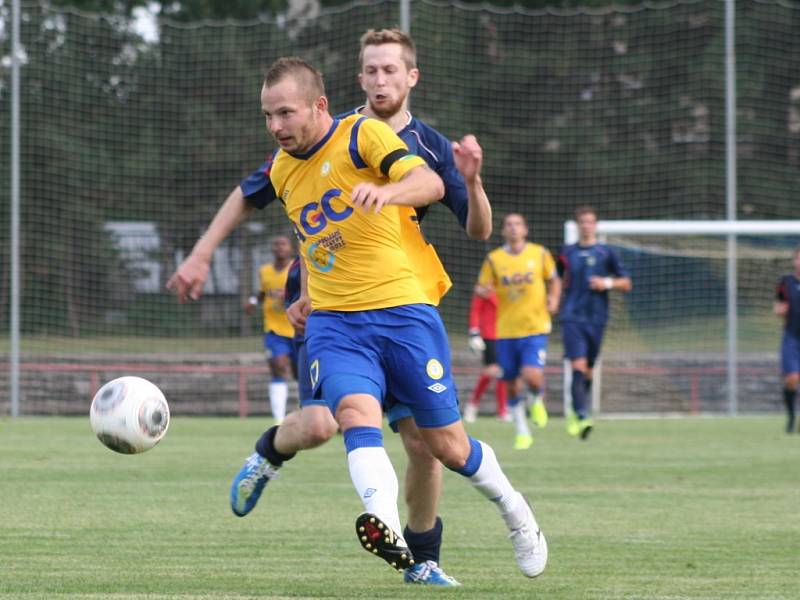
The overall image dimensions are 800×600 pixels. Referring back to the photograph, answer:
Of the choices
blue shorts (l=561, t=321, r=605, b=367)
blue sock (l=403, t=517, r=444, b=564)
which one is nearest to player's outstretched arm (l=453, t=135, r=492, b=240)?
blue sock (l=403, t=517, r=444, b=564)

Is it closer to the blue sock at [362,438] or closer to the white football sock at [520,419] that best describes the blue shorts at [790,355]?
the white football sock at [520,419]

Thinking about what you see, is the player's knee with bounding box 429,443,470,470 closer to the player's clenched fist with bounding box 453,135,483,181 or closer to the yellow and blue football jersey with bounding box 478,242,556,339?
the player's clenched fist with bounding box 453,135,483,181

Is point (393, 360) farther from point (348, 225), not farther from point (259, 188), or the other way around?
point (259, 188)

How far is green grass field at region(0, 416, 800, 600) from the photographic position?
18.9 feet

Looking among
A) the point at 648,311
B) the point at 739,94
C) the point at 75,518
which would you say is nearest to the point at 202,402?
the point at 648,311

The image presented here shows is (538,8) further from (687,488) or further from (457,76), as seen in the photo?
(687,488)

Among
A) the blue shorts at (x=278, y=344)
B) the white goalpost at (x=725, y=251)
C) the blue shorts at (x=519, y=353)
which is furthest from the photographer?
the white goalpost at (x=725, y=251)

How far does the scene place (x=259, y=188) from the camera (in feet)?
19.5

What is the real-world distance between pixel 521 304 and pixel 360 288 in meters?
10.4

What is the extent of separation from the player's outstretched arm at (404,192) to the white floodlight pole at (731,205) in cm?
1734

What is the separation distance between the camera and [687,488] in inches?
401

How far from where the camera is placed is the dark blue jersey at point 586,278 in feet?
53.8

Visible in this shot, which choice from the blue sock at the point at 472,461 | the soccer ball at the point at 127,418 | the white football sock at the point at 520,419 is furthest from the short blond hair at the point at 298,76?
the white football sock at the point at 520,419

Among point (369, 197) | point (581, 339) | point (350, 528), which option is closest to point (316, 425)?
point (350, 528)
